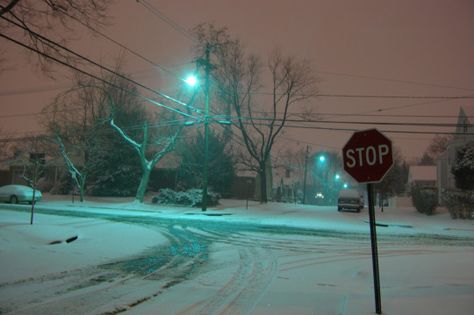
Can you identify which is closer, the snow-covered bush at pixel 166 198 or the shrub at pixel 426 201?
the shrub at pixel 426 201

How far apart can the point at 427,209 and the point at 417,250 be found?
1883cm

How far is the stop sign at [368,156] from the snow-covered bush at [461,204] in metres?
22.9

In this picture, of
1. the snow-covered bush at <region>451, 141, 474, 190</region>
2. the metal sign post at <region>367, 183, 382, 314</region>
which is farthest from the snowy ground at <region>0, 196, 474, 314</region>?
the snow-covered bush at <region>451, 141, 474, 190</region>

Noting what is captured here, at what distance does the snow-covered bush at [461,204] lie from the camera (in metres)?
24.4

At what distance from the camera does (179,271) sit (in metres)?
8.57

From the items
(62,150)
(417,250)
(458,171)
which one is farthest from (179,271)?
(62,150)

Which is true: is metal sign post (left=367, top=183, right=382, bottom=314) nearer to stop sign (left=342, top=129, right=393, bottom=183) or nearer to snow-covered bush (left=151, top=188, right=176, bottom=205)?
stop sign (left=342, top=129, right=393, bottom=183)

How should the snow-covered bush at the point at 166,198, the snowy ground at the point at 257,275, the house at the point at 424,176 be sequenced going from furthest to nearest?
the house at the point at 424,176, the snow-covered bush at the point at 166,198, the snowy ground at the point at 257,275

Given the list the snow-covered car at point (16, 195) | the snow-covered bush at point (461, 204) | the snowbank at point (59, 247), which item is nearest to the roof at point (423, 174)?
the snow-covered bush at point (461, 204)

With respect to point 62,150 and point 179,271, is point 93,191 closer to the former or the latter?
point 62,150

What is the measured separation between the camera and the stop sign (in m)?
5.23

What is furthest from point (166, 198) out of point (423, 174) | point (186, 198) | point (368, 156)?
point (423, 174)

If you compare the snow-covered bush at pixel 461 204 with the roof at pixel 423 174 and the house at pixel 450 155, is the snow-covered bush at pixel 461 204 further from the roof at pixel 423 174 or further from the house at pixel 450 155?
the roof at pixel 423 174

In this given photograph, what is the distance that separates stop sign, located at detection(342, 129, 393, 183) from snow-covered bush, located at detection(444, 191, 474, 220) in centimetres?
2286
